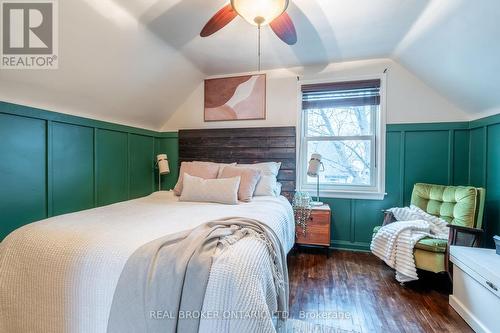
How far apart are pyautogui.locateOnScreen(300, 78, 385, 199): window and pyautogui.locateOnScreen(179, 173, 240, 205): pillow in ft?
4.09

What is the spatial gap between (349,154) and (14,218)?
12.1 feet

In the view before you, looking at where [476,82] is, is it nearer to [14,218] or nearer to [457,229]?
Answer: [457,229]

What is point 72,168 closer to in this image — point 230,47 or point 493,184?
point 230,47

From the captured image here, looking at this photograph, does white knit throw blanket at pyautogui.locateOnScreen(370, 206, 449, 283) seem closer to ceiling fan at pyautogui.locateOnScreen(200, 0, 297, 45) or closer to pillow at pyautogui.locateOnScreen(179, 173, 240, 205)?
pillow at pyautogui.locateOnScreen(179, 173, 240, 205)

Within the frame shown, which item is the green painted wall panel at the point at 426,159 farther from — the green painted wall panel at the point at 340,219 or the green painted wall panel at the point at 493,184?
the green painted wall panel at the point at 340,219

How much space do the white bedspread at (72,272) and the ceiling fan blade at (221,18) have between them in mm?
1506

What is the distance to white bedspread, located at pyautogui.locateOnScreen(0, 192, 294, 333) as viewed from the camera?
117 cm

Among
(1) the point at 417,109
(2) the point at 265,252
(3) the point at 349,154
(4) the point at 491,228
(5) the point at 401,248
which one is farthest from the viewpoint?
(3) the point at 349,154

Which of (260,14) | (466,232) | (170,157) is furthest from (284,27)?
(170,157)

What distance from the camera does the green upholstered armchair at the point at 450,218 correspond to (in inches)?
83.4

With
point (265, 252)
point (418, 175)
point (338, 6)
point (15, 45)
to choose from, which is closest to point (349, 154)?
point (418, 175)

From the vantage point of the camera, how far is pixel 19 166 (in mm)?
2199

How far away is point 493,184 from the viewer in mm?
2525

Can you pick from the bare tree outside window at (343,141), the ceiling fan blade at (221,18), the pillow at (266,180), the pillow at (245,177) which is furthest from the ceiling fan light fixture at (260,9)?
the bare tree outside window at (343,141)
